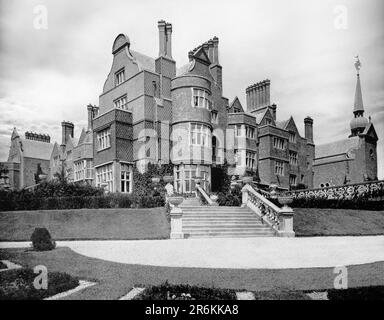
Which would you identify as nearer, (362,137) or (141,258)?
(141,258)

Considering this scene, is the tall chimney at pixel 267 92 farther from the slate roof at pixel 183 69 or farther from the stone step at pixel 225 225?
the stone step at pixel 225 225

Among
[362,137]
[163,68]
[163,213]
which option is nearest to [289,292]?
[163,213]

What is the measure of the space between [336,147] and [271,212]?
1446 inches

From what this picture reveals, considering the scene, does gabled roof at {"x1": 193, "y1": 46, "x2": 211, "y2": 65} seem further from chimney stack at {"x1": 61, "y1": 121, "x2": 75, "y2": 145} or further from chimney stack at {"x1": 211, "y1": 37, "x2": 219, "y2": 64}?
chimney stack at {"x1": 61, "y1": 121, "x2": 75, "y2": 145}

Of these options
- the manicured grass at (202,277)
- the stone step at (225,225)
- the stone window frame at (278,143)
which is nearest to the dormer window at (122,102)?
the stone step at (225,225)

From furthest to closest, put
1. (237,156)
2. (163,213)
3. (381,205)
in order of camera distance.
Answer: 1. (237,156)
2. (381,205)
3. (163,213)

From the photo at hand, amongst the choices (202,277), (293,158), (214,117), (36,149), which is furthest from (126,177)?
(293,158)

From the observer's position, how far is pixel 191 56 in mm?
28828

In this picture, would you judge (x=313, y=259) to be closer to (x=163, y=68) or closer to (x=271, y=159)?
(x=163, y=68)

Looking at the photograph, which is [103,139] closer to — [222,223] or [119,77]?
[119,77]

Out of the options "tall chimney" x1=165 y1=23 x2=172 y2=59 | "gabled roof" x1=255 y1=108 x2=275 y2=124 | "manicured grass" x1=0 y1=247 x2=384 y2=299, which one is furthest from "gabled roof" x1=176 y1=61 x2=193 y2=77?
"manicured grass" x1=0 y1=247 x2=384 y2=299

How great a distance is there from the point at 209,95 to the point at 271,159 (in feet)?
37.5

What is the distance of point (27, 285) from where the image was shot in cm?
641

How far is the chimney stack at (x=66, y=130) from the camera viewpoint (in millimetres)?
40344
